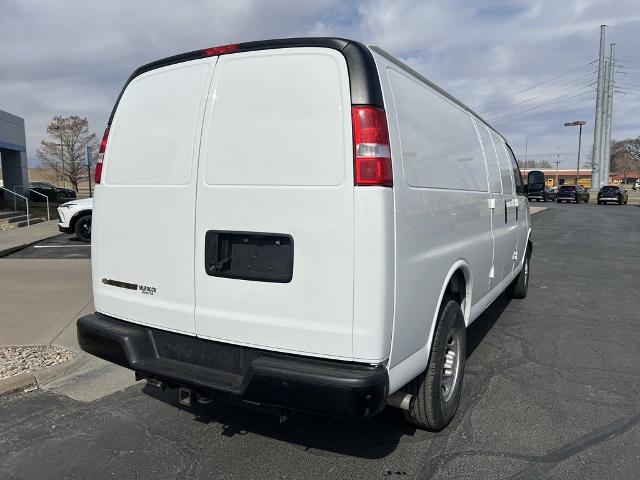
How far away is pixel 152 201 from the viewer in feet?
9.58

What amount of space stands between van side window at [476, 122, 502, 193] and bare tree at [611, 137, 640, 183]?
10788cm

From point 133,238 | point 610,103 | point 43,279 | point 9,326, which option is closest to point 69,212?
point 43,279

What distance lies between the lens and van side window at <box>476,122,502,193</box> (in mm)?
4406

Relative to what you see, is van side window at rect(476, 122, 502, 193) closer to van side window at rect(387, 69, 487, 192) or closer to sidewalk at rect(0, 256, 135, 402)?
van side window at rect(387, 69, 487, 192)

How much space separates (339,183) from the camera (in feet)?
7.86

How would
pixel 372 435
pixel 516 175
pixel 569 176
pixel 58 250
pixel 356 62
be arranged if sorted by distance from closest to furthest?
pixel 356 62 → pixel 372 435 → pixel 516 175 → pixel 58 250 → pixel 569 176

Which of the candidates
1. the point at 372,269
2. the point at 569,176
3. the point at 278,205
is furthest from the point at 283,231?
the point at 569,176

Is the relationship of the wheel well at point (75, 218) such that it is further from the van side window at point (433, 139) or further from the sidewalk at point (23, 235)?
the van side window at point (433, 139)

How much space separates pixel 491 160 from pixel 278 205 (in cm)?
274

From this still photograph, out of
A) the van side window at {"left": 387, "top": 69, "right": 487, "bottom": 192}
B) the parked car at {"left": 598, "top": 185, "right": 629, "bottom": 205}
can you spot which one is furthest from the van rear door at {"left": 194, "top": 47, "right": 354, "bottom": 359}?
the parked car at {"left": 598, "top": 185, "right": 629, "bottom": 205}

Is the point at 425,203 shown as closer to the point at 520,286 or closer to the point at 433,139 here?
the point at 433,139

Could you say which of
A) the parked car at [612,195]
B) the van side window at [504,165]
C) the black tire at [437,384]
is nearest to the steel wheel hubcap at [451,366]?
the black tire at [437,384]

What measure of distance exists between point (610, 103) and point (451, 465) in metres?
55.1

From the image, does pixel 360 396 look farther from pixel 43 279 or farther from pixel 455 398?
pixel 43 279
